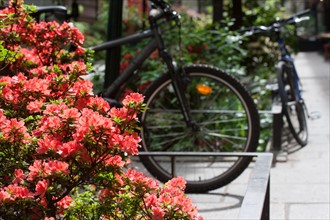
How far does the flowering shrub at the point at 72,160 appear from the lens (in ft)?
7.55

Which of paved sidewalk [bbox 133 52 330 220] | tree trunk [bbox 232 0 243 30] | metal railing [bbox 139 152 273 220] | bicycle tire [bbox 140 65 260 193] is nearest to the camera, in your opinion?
metal railing [bbox 139 152 273 220]

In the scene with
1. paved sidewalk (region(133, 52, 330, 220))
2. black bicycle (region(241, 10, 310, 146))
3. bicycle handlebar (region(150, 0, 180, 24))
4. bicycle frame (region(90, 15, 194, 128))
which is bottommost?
paved sidewalk (region(133, 52, 330, 220))

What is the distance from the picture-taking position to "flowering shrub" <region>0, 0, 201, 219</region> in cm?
230

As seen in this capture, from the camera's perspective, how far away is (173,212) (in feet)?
7.52

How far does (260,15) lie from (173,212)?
8.85 metres

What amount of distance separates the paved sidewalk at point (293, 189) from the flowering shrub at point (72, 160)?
2101 millimetres

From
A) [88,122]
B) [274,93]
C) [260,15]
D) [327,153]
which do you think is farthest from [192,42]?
[88,122]

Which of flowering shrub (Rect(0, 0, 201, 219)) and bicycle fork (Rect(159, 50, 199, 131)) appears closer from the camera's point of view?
flowering shrub (Rect(0, 0, 201, 219))

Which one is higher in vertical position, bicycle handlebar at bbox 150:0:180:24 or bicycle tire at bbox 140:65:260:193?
bicycle handlebar at bbox 150:0:180:24

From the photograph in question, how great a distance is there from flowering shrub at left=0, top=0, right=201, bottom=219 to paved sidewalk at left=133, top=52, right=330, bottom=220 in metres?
2.10

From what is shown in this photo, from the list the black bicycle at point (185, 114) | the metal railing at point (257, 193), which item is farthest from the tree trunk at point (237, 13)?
the metal railing at point (257, 193)

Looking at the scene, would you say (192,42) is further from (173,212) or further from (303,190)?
(173,212)

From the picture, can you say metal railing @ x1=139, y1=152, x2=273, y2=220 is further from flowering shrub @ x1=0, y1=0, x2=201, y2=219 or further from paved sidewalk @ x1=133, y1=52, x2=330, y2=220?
paved sidewalk @ x1=133, y1=52, x2=330, y2=220

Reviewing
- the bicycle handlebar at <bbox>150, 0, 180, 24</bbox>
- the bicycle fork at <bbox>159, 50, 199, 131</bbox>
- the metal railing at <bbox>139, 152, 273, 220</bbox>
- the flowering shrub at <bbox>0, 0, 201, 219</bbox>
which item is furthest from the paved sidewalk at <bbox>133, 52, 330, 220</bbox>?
the flowering shrub at <bbox>0, 0, 201, 219</bbox>
